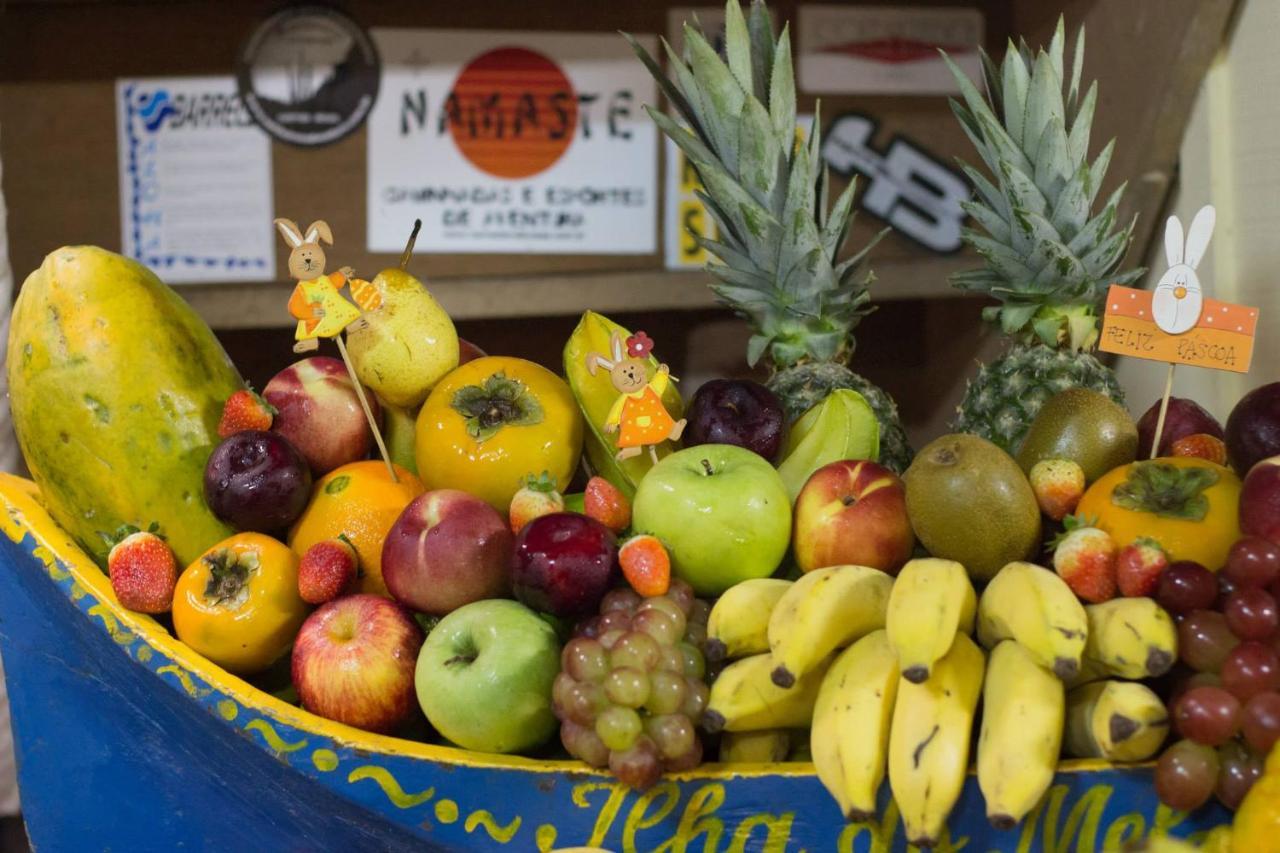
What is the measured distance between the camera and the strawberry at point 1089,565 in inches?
38.8

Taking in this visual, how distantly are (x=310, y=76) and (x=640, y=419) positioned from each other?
1.31 m

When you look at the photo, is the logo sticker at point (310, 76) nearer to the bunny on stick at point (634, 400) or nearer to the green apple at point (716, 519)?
the bunny on stick at point (634, 400)

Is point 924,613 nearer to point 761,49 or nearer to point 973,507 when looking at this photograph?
point 973,507

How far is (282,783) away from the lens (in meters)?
1.04

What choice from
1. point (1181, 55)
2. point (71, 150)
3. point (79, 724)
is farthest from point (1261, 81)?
point (71, 150)

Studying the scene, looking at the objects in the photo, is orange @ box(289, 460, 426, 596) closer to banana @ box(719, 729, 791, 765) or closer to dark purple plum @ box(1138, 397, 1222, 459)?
banana @ box(719, 729, 791, 765)

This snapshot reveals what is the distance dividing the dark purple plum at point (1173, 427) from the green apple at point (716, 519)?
48 cm

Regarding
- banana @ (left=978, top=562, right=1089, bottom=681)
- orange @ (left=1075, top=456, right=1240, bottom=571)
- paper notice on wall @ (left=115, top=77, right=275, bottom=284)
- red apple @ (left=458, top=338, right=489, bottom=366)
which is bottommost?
banana @ (left=978, top=562, right=1089, bottom=681)

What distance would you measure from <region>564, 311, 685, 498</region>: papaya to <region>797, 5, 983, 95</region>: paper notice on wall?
3.60 feet

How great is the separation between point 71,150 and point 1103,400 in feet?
6.20

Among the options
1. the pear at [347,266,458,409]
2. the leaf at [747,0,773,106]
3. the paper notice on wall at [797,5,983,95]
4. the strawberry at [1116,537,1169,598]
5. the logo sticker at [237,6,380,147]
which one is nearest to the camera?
the strawberry at [1116,537,1169,598]

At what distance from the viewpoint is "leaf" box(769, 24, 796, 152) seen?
146 cm

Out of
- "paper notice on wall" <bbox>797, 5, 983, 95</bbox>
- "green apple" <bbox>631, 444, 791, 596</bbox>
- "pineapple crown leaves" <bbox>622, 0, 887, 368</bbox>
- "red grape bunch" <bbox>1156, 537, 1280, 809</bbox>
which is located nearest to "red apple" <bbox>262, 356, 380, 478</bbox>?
"green apple" <bbox>631, 444, 791, 596</bbox>

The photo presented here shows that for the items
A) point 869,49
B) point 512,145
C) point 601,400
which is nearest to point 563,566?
point 601,400
